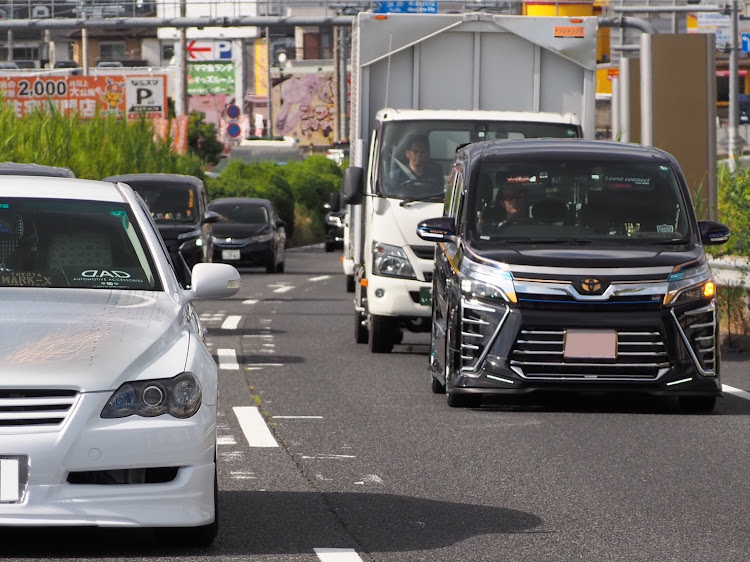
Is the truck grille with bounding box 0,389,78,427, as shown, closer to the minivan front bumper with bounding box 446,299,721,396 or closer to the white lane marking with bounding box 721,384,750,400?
the minivan front bumper with bounding box 446,299,721,396

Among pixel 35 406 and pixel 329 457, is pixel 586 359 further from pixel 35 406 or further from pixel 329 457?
pixel 35 406

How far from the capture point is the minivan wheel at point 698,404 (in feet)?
37.4

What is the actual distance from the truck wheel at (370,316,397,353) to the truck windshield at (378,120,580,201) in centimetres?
123

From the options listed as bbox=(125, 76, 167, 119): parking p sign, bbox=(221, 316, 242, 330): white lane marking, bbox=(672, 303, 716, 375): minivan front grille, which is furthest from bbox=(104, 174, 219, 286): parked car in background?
bbox=(125, 76, 167, 119): parking p sign

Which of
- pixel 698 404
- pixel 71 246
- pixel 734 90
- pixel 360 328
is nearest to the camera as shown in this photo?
pixel 71 246

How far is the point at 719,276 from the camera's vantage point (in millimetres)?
16375

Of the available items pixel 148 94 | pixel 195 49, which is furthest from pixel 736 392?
pixel 195 49

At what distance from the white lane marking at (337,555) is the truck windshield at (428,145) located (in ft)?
28.5

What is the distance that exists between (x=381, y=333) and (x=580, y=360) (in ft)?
16.7

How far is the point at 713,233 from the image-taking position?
11820 mm

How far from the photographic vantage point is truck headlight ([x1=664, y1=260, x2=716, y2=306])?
36.5 feet

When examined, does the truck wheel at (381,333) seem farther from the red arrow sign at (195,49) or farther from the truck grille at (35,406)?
the red arrow sign at (195,49)

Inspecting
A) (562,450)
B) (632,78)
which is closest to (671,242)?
(562,450)

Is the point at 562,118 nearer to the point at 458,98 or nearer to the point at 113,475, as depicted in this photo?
the point at 458,98
